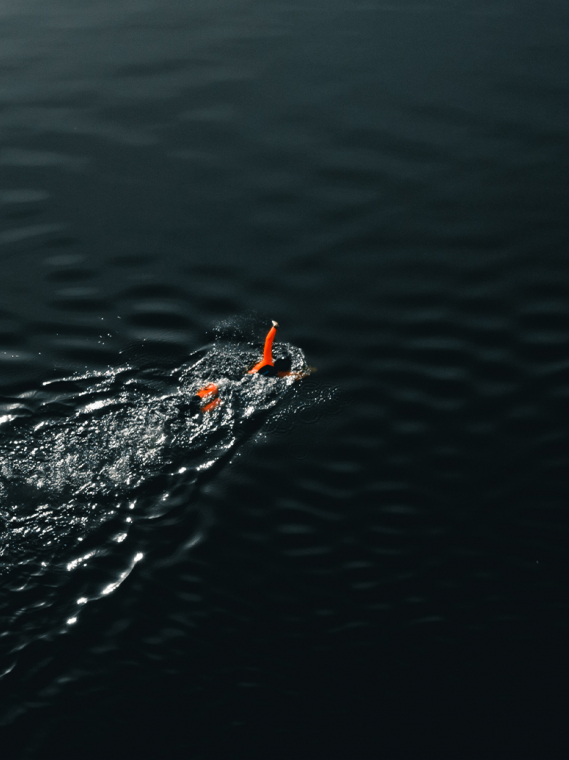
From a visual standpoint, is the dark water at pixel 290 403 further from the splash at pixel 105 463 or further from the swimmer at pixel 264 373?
the swimmer at pixel 264 373

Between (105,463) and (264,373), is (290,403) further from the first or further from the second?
(105,463)

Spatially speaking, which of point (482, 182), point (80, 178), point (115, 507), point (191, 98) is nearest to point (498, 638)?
Result: point (115, 507)

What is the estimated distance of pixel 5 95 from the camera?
11.4m

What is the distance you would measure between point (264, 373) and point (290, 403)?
0.42m

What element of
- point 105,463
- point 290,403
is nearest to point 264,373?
point 290,403

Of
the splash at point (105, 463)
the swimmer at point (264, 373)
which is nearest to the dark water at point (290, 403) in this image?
the splash at point (105, 463)

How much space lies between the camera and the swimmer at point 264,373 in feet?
23.4

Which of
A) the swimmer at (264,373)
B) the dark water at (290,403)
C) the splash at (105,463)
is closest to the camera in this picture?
the dark water at (290,403)

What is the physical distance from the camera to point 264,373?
24.3 ft

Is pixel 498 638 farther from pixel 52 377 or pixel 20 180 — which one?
pixel 20 180

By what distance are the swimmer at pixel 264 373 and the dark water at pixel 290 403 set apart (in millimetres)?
127

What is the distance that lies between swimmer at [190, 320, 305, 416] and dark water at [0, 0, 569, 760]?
127mm

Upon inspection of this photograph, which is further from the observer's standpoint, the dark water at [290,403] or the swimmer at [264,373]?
the swimmer at [264,373]

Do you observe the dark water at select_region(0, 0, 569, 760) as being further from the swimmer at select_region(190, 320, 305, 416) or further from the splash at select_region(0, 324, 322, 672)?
the swimmer at select_region(190, 320, 305, 416)
